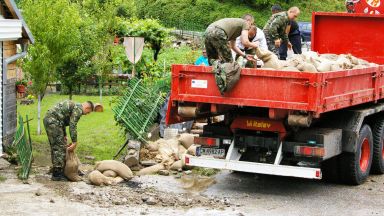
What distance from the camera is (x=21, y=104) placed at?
1079 inches

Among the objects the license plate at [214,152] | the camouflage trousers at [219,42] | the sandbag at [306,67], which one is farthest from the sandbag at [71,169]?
the sandbag at [306,67]

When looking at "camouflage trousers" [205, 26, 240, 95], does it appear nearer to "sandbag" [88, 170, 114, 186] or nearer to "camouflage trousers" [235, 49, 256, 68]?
"camouflage trousers" [235, 49, 256, 68]

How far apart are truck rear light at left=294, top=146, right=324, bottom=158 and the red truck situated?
15mm

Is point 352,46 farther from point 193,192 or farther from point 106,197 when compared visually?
point 106,197

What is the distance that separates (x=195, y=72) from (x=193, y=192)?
1.93 metres

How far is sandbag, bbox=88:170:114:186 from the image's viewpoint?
12.8 m

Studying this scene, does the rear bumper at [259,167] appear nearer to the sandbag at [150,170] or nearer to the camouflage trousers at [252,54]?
the camouflage trousers at [252,54]

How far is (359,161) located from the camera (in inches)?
512

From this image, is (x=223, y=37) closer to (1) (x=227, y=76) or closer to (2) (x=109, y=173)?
(1) (x=227, y=76)

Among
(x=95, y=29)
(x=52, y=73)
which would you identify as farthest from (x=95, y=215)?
(x=95, y=29)

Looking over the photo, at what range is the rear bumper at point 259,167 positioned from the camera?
11633mm

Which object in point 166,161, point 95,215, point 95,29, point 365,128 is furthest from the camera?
point 95,29

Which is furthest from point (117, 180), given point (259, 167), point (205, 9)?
point (205, 9)

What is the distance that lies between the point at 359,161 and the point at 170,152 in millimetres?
3751
